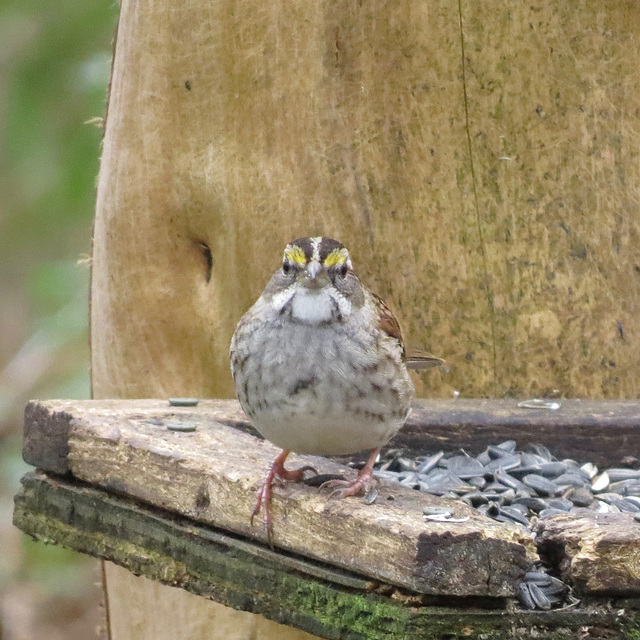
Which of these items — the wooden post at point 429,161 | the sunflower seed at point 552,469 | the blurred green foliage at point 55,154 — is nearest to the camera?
the sunflower seed at point 552,469

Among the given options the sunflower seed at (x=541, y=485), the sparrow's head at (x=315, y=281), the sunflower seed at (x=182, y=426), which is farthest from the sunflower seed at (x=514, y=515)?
the sunflower seed at (x=182, y=426)

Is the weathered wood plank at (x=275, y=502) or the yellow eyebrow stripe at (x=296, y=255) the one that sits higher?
the yellow eyebrow stripe at (x=296, y=255)

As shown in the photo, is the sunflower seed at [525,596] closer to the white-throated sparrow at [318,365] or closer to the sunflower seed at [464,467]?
the white-throated sparrow at [318,365]

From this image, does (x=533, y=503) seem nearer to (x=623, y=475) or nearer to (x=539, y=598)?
(x=623, y=475)

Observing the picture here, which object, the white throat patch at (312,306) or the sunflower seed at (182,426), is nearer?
the white throat patch at (312,306)

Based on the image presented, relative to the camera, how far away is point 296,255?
2848mm

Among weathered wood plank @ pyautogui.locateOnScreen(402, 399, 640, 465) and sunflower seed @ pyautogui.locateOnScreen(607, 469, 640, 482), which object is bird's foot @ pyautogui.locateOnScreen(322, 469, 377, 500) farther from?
sunflower seed @ pyautogui.locateOnScreen(607, 469, 640, 482)

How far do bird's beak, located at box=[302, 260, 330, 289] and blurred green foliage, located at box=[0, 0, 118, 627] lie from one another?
1657mm

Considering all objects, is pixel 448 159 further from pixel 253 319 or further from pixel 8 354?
pixel 8 354

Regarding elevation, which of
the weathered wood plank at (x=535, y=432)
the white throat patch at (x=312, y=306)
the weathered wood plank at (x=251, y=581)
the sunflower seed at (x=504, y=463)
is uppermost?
the white throat patch at (x=312, y=306)

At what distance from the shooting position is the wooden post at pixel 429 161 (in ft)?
11.7

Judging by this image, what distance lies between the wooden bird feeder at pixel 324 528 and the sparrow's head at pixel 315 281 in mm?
393

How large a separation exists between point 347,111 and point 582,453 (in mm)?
1250

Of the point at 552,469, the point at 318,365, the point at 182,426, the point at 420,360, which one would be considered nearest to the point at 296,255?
the point at 318,365
